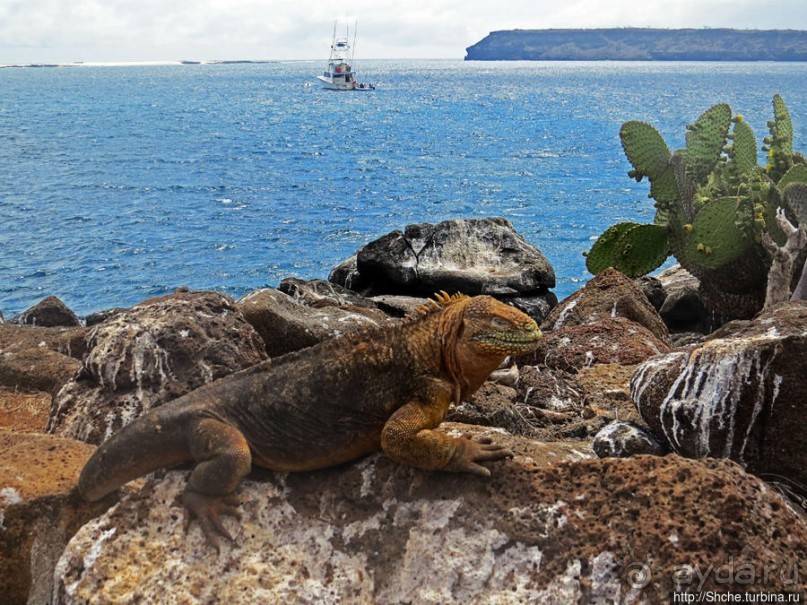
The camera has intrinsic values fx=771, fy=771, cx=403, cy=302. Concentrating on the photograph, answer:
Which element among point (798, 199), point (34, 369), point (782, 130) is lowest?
point (34, 369)

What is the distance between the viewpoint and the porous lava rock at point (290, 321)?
21.8 feet

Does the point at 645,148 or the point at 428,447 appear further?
the point at 645,148

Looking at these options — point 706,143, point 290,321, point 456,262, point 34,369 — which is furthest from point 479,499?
point 706,143

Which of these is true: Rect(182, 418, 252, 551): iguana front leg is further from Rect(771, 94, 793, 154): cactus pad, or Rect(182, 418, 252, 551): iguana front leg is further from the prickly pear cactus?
Rect(771, 94, 793, 154): cactus pad

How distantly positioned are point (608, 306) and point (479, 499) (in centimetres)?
501

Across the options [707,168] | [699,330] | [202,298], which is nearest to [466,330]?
[202,298]

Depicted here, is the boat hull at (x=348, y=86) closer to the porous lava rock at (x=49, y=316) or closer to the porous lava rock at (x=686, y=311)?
the porous lava rock at (x=49, y=316)

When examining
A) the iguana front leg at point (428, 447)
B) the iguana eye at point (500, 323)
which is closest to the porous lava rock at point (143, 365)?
the iguana front leg at point (428, 447)

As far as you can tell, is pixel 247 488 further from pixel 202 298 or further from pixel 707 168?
pixel 707 168

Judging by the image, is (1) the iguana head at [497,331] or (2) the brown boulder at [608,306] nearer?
(1) the iguana head at [497,331]

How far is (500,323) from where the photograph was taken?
3258 mm

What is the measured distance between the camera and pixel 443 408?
3424 millimetres

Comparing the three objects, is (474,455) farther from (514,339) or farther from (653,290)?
(653,290)

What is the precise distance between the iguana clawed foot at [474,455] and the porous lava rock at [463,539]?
0.18 ft
